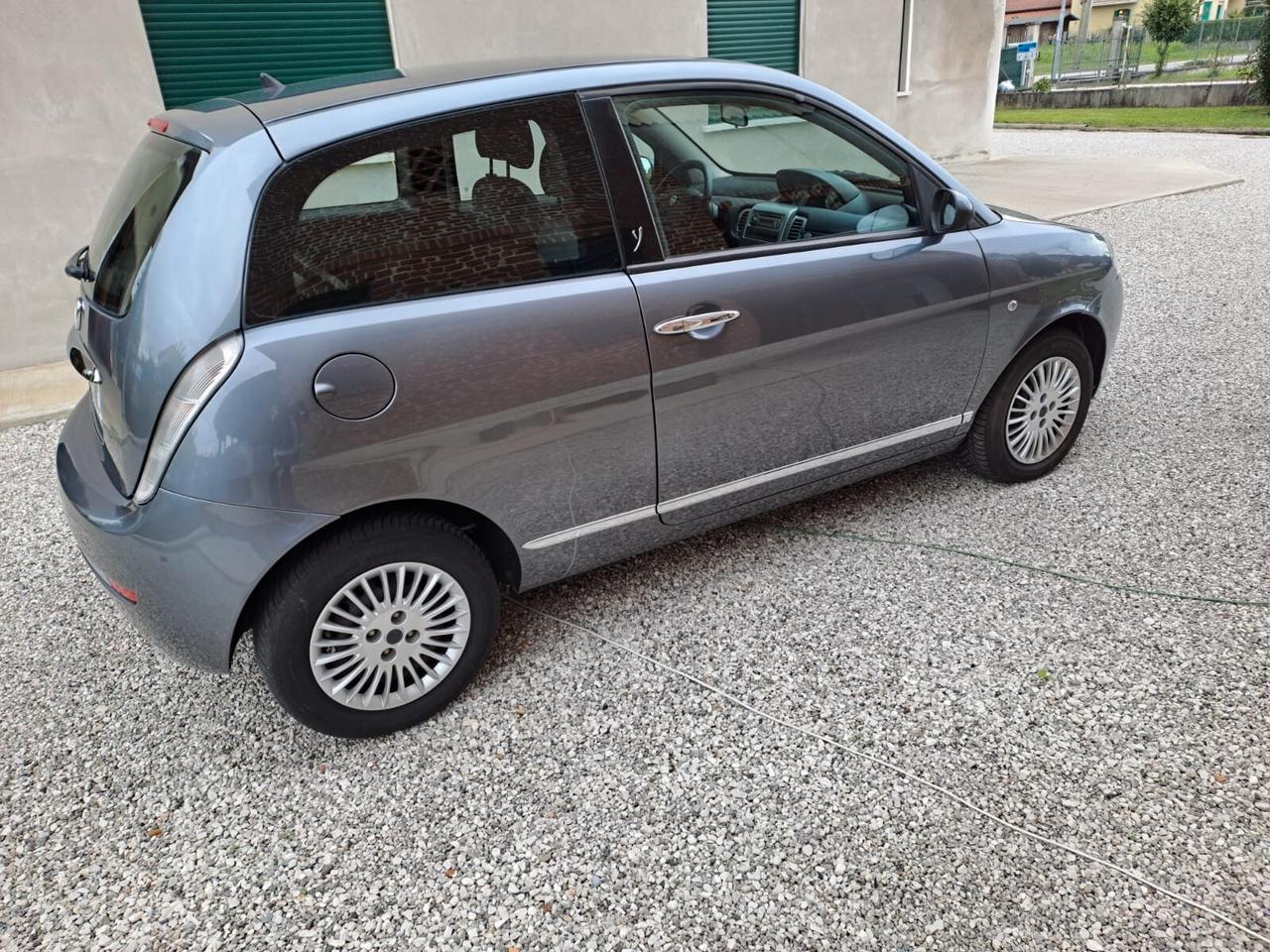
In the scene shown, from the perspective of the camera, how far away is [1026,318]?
11.9 feet

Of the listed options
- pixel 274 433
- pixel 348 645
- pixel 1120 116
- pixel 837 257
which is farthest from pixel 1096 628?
pixel 1120 116

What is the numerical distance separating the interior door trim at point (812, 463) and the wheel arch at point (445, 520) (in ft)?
1.76

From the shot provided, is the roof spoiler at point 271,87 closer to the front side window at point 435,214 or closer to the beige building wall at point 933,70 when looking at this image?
the front side window at point 435,214

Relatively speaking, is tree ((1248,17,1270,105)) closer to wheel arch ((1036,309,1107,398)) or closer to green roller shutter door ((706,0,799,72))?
green roller shutter door ((706,0,799,72))

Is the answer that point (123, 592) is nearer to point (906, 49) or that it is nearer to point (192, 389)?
point (192, 389)

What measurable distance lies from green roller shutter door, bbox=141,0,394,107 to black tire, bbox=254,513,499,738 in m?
6.00

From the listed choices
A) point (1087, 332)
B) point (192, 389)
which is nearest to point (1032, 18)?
point (1087, 332)

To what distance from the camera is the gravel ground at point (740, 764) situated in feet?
7.00

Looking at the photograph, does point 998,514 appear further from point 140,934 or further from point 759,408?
point 140,934

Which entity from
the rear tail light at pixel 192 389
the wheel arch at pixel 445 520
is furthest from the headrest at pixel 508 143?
the wheel arch at pixel 445 520

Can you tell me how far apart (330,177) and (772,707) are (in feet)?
6.52

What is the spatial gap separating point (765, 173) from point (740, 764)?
2279mm

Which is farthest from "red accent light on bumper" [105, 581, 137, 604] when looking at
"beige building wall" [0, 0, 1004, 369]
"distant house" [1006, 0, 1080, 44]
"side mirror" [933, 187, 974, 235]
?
"distant house" [1006, 0, 1080, 44]

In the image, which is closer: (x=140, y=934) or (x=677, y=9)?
(x=140, y=934)
